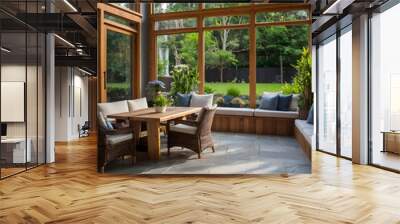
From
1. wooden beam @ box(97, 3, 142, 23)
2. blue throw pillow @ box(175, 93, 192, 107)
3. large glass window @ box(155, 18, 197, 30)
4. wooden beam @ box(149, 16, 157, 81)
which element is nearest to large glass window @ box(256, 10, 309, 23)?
large glass window @ box(155, 18, 197, 30)

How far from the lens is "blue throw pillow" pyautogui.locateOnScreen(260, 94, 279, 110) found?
197 inches

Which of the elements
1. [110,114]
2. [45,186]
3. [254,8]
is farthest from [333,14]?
[45,186]

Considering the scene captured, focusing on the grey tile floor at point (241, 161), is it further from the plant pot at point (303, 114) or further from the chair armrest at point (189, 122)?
the chair armrest at point (189, 122)

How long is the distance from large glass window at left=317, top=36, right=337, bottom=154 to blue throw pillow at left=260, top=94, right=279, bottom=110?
102 centimetres

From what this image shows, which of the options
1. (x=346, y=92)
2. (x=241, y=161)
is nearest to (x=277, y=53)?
(x=241, y=161)

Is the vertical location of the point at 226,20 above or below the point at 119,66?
above

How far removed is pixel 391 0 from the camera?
5.12m

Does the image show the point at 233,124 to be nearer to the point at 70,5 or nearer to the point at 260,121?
the point at 260,121

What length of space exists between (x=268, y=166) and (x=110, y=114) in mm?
2381

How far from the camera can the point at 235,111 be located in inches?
206

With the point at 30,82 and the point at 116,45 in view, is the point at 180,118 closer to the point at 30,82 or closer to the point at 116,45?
the point at 116,45

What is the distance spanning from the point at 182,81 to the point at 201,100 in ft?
1.58

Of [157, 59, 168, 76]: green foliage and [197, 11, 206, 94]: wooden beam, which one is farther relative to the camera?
[157, 59, 168, 76]: green foliage

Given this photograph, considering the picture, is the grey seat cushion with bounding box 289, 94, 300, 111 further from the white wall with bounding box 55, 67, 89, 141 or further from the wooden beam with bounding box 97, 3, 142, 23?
the white wall with bounding box 55, 67, 89, 141
